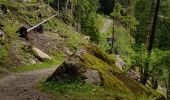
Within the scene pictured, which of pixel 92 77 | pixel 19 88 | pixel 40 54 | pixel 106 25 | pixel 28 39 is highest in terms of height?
pixel 92 77

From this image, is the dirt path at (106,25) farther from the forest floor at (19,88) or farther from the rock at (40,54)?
the forest floor at (19,88)

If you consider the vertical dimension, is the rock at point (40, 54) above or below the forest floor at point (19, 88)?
below

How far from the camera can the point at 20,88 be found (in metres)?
19.2

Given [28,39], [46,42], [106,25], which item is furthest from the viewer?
[106,25]

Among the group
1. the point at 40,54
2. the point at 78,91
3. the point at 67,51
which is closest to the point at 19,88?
the point at 78,91

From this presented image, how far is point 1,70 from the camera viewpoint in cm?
2569

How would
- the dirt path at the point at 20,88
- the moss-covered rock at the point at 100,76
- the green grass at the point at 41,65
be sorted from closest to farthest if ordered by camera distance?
1. the dirt path at the point at 20,88
2. the moss-covered rock at the point at 100,76
3. the green grass at the point at 41,65

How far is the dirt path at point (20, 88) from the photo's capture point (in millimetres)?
17188

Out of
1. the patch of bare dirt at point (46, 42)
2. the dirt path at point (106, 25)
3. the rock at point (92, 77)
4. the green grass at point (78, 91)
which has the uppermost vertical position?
the rock at point (92, 77)

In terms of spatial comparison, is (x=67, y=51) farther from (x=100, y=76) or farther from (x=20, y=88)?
(x=100, y=76)

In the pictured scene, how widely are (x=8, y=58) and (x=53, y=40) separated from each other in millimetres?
11935

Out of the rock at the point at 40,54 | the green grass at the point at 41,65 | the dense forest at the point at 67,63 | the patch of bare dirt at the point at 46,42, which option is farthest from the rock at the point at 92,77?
the patch of bare dirt at the point at 46,42

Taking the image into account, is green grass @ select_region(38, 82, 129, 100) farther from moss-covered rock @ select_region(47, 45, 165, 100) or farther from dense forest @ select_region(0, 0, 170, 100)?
moss-covered rock @ select_region(47, 45, 165, 100)

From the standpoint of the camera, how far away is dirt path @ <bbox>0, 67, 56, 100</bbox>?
17.2 metres
